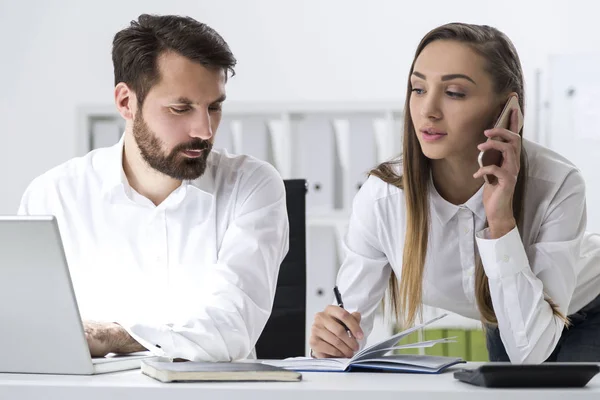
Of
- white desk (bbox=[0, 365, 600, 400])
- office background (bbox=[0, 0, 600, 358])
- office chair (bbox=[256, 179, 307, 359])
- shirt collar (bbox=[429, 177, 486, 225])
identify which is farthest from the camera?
office background (bbox=[0, 0, 600, 358])

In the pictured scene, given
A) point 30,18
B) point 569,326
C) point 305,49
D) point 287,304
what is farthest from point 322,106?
point 30,18

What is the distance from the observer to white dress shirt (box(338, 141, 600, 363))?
1528 mm

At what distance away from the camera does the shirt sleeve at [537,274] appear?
4.99ft

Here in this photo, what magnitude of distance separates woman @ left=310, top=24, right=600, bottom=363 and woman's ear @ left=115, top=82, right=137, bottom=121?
57cm

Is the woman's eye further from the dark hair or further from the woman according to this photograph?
the dark hair

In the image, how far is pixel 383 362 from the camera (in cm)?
123

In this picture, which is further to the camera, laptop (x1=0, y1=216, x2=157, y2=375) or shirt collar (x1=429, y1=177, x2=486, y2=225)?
shirt collar (x1=429, y1=177, x2=486, y2=225)

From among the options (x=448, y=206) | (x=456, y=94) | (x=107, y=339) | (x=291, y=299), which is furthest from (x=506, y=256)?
(x=107, y=339)

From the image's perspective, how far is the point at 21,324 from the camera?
3.67 ft

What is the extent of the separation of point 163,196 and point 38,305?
30.5 inches

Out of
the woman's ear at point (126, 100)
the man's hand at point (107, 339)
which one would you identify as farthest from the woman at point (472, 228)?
the woman's ear at point (126, 100)

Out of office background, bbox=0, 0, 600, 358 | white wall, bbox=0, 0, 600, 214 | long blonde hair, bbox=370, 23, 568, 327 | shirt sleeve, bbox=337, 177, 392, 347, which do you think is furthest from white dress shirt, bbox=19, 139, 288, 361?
white wall, bbox=0, 0, 600, 214

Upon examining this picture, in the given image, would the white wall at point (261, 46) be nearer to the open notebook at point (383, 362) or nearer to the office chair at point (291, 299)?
the office chair at point (291, 299)

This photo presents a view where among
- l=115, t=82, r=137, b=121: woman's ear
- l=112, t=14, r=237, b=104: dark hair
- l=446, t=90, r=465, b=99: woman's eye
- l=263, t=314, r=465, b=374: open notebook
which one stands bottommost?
l=263, t=314, r=465, b=374: open notebook
